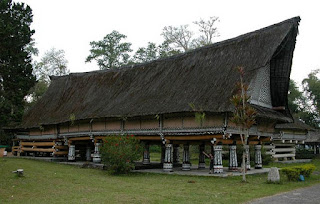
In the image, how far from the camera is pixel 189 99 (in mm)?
17734

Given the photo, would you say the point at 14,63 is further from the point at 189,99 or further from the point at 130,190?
the point at 130,190

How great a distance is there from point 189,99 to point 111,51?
31.9m

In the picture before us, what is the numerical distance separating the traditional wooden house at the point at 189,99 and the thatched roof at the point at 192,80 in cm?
4

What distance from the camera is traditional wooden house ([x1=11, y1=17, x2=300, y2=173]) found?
55.3 ft

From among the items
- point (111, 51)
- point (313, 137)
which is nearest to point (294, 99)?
point (313, 137)

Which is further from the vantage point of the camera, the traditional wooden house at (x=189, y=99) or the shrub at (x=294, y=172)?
the traditional wooden house at (x=189, y=99)

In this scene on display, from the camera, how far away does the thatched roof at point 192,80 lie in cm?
1706

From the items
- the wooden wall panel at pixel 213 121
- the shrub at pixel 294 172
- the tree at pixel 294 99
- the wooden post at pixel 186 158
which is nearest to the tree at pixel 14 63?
the wooden post at pixel 186 158

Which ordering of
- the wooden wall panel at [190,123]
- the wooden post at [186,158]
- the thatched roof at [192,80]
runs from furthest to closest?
the wooden post at [186,158], the wooden wall panel at [190,123], the thatched roof at [192,80]

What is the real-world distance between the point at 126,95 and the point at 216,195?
12.4m

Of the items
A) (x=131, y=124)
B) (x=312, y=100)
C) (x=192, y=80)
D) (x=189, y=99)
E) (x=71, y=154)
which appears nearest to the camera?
(x=189, y=99)

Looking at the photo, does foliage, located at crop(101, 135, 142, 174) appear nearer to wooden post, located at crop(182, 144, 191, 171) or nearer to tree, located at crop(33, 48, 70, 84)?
wooden post, located at crop(182, 144, 191, 171)

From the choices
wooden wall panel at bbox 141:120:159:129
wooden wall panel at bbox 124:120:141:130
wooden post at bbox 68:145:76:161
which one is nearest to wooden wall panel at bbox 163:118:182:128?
wooden wall panel at bbox 141:120:159:129

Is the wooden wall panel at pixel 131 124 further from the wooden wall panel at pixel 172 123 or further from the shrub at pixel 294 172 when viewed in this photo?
the shrub at pixel 294 172
